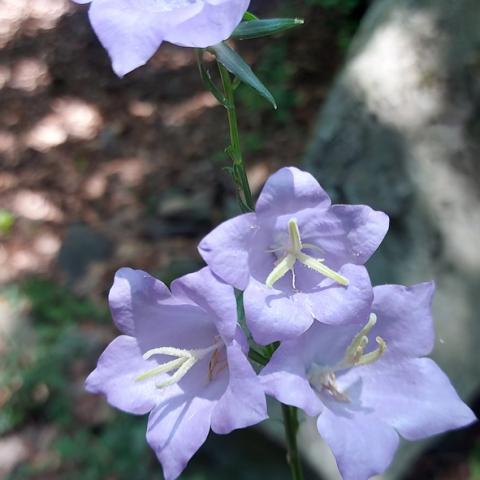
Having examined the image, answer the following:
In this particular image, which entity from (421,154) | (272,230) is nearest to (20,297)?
(421,154)

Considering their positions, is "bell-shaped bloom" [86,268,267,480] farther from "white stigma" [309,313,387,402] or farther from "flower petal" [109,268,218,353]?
"white stigma" [309,313,387,402]

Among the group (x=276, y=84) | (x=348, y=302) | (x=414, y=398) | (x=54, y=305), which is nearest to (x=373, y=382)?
(x=414, y=398)

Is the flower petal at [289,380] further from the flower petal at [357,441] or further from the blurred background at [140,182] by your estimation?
the blurred background at [140,182]

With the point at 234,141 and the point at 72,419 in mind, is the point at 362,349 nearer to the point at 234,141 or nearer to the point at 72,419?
the point at 234,141

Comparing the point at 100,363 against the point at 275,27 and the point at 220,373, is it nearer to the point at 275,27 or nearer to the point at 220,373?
the point at 220,373

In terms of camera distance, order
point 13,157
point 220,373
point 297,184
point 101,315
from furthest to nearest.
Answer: point 13,157 → point 101,315 → point 220,373 → point 297,184

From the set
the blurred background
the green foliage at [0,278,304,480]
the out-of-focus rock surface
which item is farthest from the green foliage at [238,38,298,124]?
the out-of-focus rock surface
